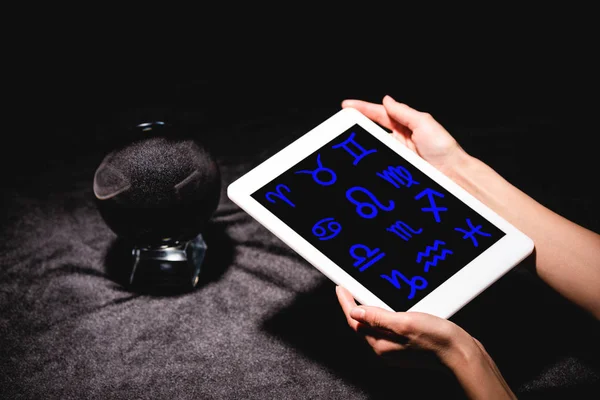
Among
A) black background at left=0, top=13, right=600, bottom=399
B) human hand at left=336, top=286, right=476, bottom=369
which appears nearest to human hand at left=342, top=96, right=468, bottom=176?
black background at left=0, top=13, right=600, bottom=399

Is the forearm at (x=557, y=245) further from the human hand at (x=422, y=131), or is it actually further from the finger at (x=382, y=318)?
the finger at (x=382, y=318)

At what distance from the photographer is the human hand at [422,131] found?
884mm

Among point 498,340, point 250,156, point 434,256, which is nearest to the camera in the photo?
point 434,256

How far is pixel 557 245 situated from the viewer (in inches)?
32.2

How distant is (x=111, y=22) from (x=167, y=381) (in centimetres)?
96

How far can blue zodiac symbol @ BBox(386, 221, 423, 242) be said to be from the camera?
0.75 m

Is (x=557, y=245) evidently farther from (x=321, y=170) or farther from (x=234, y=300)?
(x=234, y=300)

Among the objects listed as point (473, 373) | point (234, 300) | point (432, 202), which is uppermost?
point (432, 202)

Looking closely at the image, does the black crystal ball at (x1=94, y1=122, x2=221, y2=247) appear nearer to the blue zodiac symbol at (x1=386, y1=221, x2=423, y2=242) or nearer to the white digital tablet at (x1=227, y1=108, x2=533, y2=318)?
the white digital tablet at (x1=227, y1=108, x2=533, y2=318)

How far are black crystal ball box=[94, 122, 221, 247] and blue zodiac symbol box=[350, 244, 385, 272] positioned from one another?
0.81 feet

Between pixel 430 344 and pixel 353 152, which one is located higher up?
pixel 353 152

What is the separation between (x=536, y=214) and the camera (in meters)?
0.84

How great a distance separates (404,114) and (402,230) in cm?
24

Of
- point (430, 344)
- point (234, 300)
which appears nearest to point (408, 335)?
point (430, 344)
